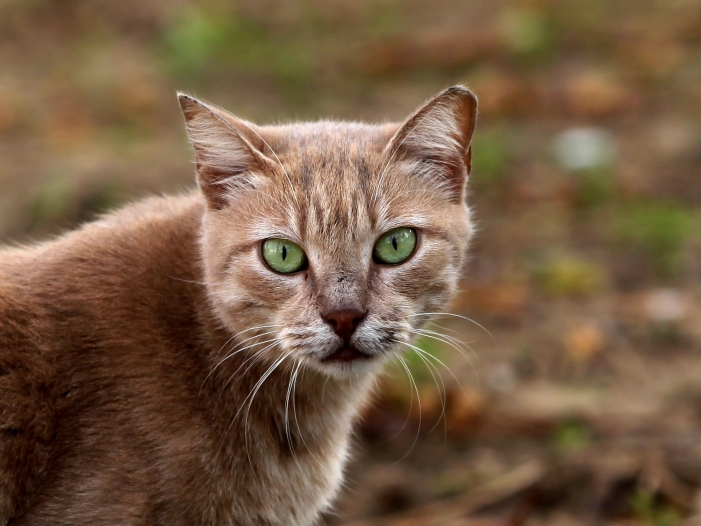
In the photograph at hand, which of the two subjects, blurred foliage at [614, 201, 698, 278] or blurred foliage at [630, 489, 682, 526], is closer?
blurred foliage at [630, 489, 682, 526]

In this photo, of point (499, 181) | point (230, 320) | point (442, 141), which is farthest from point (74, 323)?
point (499, 181)

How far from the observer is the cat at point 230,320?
8.83 ft

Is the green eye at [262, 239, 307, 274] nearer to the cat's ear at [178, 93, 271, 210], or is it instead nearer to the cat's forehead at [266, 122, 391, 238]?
the cat's forehead at [266, 122, 391, 238]

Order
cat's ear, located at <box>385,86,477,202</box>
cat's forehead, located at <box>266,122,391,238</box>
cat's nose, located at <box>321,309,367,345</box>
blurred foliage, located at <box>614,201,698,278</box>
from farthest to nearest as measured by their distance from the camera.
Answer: blurred foliage, located at <box>614,201,698,278</box> < cat's ear, located at <box>385,86,477,202</box> < cat's forehead, located at <box>266,122,391,238</box> < cat's nose, located at <box>321,309,367,345</box>

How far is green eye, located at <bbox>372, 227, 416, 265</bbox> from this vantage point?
2.84 m

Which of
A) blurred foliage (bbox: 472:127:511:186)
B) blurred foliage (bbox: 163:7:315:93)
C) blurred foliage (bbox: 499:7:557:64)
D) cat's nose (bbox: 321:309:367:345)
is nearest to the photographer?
cat's nose (bbox: 321:309:367:345)

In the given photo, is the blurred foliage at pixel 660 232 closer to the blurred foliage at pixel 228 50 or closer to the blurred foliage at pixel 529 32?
the blurred foliage at pixel 529 32

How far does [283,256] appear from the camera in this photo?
285 centimetres

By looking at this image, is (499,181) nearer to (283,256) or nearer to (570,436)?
(570,436)

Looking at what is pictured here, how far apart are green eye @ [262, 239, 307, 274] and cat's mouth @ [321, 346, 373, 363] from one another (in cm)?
30

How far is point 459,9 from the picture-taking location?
8508mm

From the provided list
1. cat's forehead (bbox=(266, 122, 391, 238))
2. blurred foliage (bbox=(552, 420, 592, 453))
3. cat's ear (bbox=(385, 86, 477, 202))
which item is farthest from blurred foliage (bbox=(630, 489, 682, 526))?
cat's forehead (bbox=(266, 122, 391, 238))

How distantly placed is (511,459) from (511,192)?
259cm

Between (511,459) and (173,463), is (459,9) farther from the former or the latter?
(173,463)
